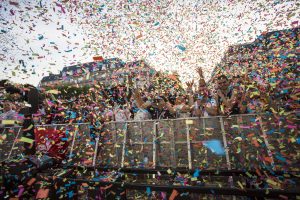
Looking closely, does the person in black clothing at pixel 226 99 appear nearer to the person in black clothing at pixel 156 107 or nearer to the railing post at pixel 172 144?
the railing post at pixel 172 144

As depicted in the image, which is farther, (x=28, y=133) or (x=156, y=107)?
(x=156, y=107)

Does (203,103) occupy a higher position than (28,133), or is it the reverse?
(203,103)

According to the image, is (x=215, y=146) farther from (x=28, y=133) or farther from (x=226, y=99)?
(x=28, y=133)

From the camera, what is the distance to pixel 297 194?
1900 mm

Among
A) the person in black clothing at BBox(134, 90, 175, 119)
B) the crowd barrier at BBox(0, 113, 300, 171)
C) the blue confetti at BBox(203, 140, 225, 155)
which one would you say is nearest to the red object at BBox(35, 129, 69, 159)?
the crowd barrier at BBox(0, 113, 300, 171)

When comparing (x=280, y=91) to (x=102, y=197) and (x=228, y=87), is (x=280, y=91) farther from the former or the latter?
(x=102, y=197)

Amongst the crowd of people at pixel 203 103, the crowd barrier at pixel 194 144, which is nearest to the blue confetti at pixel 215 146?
the crowd barrier at pixel 194 144

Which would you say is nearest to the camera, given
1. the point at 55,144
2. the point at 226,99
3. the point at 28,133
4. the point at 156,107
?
the point at 28,133

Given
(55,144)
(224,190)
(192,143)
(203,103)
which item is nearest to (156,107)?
(203,103)

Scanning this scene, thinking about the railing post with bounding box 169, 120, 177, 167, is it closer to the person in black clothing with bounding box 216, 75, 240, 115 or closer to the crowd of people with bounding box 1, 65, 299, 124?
the crowd of people with bounding box 1, 65, 299, 124

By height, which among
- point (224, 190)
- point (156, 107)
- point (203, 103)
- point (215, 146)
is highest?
point (156, 107)

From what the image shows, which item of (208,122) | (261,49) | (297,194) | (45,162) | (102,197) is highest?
(261,49)

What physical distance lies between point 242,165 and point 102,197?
3206 mm

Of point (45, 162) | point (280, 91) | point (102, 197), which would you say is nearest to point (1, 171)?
point (45, 162)
